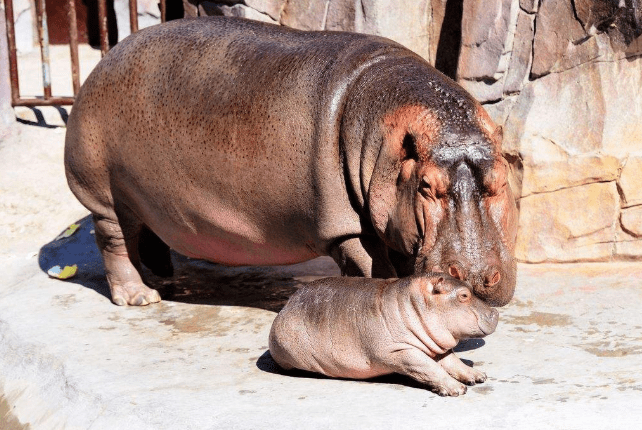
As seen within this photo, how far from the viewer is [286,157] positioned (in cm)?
492

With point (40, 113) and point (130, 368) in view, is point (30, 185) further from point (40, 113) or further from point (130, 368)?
point (130, 368)

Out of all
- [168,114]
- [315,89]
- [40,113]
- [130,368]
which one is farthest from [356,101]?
[40,113]

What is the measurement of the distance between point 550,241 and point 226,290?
Result: 1997mm

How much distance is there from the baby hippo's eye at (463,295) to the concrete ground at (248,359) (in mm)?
380

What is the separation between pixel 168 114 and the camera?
5441mm

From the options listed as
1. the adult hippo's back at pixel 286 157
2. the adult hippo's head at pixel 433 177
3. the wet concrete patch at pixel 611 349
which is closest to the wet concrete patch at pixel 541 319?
the wet concrete patch at pixel 611 349

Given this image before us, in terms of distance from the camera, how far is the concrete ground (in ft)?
Result: 13.1

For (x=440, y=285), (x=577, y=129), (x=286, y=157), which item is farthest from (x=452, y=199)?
(x=577, y=129)

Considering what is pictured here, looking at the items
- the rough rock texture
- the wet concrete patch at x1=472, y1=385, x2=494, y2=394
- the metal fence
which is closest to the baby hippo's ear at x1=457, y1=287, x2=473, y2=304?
the wet concrete patch at x1=472, y1=385, x2=494, y2=394

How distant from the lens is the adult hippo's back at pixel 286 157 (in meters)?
4.32

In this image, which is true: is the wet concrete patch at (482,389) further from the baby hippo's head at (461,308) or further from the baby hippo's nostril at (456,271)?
the baby hippo's nostril at (456,271)

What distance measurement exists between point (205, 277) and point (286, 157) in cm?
197

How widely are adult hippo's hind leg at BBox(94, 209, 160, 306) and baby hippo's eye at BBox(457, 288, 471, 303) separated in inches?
97.4

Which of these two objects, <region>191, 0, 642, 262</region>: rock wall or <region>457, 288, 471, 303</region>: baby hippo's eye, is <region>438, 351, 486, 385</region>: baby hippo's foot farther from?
<region>191, 0, 642, 262</region>: rock wall
